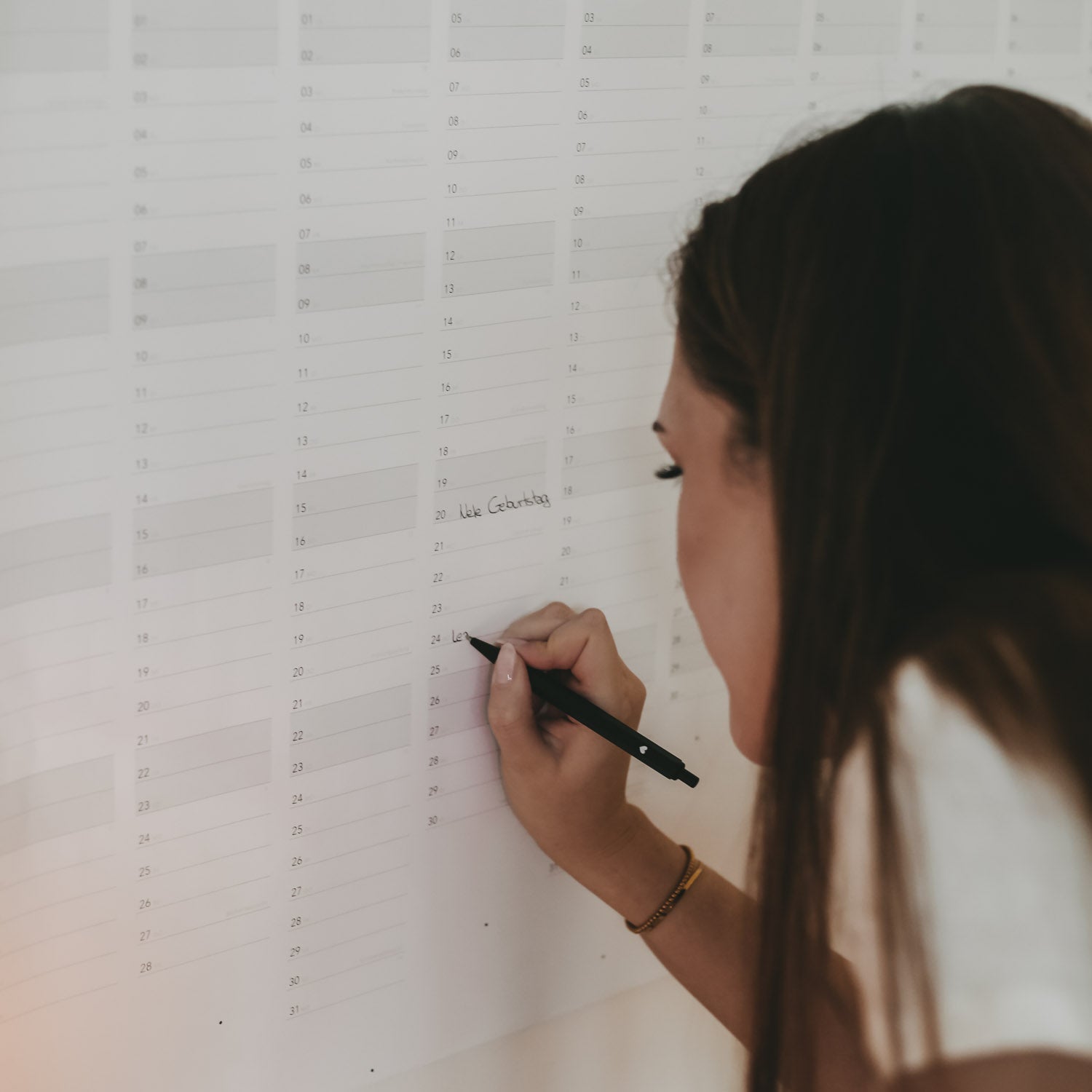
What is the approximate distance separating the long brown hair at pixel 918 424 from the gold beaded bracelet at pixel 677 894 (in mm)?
187

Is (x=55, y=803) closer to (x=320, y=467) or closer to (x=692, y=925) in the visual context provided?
(x=320, y=467)

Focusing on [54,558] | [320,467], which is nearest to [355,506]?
[320,467]

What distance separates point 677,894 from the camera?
680 millimetres

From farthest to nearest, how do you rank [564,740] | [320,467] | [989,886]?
[564,740], [320,467], [989,886]

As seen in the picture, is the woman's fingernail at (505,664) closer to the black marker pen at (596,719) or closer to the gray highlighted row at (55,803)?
the black marker pen at (596,719)

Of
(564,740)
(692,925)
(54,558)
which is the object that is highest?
(54,558)

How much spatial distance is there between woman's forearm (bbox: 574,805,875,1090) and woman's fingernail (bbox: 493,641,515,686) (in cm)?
13

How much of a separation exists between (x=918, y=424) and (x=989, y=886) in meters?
0.17

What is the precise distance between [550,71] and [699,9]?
10 cm

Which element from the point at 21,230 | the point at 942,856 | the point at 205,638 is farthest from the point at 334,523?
the point at 942,856

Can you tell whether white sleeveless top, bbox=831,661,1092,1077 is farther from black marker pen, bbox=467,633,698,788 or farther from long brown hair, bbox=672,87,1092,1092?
black marker pen, bbox=467,633,698,788

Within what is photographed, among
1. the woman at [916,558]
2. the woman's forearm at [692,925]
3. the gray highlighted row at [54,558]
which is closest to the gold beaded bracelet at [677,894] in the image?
the woman's forearm at [692,925]

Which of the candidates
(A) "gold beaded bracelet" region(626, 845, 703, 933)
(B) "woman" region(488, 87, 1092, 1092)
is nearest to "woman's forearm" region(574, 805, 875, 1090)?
(A) "gold beaded bracelet" region(626, 845, 703, 933)

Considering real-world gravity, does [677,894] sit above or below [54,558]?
below
